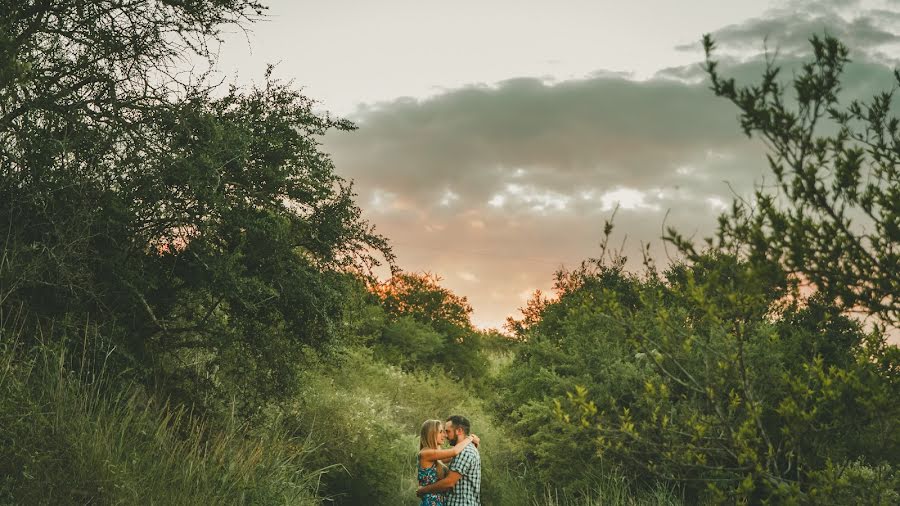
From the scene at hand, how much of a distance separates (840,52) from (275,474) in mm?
6649

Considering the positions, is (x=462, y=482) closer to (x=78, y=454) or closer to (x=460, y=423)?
(x=460, y=423)

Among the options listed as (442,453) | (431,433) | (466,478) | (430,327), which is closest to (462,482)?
(466,478)

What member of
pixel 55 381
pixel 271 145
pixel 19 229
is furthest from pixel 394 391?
pixel 55 381

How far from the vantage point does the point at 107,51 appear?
964 cm

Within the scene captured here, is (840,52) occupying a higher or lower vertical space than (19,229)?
higher

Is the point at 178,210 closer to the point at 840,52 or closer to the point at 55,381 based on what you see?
the point at 55,381

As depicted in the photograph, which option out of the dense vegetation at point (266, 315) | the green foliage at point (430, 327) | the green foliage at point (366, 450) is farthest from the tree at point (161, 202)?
the green foliage at point (430, 327)

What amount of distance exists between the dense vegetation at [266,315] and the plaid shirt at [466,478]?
1.31 meters

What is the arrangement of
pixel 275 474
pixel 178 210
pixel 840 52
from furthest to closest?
pixel 178 210 < pixel 275 474 < pixel 840 52

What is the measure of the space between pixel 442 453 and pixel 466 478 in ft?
1.19

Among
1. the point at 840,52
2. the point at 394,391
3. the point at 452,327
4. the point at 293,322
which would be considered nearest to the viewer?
the point at 840,52

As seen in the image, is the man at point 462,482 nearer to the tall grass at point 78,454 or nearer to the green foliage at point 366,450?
the tall grass at point 78,454

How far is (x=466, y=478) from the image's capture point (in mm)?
7750

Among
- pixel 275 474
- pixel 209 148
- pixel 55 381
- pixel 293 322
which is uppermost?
pixel 209 148
